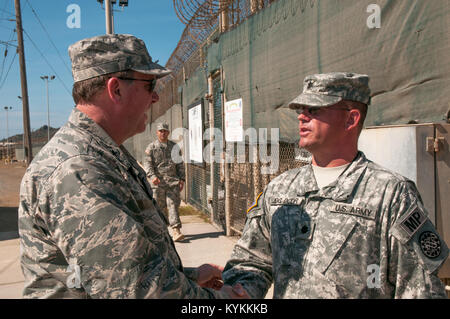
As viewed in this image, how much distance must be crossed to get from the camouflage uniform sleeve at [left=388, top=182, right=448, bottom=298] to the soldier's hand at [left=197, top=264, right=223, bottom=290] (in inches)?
28.7

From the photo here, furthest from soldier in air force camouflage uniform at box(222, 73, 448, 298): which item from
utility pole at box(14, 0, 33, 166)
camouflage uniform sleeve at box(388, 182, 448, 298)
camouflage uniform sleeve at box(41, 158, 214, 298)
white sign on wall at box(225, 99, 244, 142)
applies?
utility pole at box(14, 0, 33, 166)

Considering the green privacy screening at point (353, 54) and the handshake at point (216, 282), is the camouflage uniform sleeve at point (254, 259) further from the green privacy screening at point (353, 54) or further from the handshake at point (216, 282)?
the green privacy screening at point (353, 54)

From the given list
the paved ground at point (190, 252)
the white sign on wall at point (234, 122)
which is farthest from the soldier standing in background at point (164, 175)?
the white sign on wall at point (234, 122)

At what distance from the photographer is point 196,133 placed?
23.8ft

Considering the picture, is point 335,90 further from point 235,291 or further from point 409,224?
point 235,291

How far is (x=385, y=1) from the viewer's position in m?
2.42

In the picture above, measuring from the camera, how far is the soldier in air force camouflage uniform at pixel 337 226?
150 centimetres

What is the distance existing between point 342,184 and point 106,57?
1121 millimetres

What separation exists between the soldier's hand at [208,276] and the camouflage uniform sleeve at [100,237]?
1.50 feet

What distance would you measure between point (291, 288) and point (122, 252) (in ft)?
2.75

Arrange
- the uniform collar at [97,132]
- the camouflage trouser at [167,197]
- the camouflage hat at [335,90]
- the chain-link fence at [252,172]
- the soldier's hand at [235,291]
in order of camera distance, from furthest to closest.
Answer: the camouflage trouser at [167,197] → the chain-link fence at [252,172] → the camouflage hat at [335,90] → the soldier's hand at [235,291] → the uniform collar at [97,132]

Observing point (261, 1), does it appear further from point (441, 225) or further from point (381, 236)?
point (381, 236)

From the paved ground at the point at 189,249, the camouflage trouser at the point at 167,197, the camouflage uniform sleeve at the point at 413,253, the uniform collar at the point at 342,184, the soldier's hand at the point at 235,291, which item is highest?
the uniform collar at the point at 342,184
